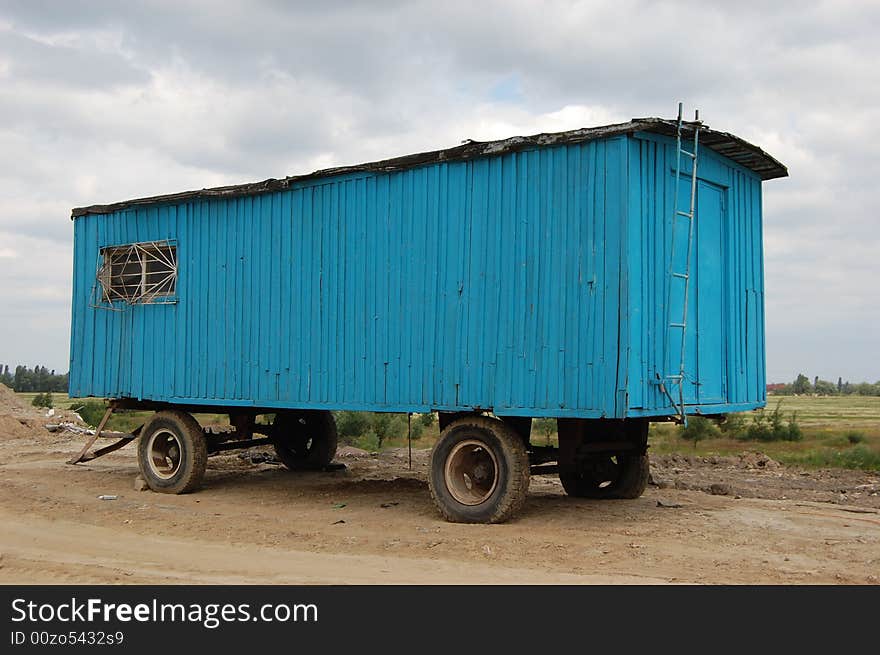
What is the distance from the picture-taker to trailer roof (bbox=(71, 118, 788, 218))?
8.73m

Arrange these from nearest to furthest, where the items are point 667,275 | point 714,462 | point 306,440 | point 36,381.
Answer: point 667,275 → point 306,440 → point 714,462 → point 36,381

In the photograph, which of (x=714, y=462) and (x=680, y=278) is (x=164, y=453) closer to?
(x=680, y=278)

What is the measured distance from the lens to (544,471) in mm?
10273

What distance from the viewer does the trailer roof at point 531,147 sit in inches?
344

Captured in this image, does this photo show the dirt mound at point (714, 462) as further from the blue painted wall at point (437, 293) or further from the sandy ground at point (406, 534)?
the blue painted wall at point (437, 293)

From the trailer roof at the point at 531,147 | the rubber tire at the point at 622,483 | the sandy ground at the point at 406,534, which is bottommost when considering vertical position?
the sandy ground at the point at 406,534

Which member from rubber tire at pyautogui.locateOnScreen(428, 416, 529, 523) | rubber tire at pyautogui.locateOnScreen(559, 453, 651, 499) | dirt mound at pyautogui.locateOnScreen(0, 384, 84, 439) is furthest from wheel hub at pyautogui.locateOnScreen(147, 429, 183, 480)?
dirt mound at pyautogui.locateOnScreen(0, 384, 84, 439)

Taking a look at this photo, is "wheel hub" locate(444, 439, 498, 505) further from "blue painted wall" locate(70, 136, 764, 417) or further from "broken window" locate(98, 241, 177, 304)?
"broken window" locate(98, 241, 177, 304)

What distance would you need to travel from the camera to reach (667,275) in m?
9.12

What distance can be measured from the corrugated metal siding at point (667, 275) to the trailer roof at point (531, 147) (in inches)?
6.5

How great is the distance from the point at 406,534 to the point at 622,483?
11.5 feet

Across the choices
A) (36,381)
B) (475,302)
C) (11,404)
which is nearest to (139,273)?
(475,302)

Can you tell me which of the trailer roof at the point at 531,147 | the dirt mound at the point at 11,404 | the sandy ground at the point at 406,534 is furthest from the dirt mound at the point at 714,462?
the dirt mound at the point at 11,404
